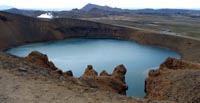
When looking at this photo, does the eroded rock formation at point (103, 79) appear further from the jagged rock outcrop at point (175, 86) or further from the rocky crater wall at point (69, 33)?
the rocky crater wall at point (69, 33)

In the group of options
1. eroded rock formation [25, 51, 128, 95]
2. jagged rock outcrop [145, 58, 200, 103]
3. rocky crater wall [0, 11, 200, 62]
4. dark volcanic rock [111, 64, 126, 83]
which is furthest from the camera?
rocky crater wall [0, 11, 200, 62]

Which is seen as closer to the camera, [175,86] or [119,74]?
[175,86]

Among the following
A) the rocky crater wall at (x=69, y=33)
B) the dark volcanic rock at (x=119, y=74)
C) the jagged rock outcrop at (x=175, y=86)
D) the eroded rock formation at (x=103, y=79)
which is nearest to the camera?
the jagged rock outcrop at (x=175, y=86)

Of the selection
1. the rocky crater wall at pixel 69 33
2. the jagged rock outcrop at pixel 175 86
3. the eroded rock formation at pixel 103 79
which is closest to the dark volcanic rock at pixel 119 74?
the eroded rock formation at pixel 103 79

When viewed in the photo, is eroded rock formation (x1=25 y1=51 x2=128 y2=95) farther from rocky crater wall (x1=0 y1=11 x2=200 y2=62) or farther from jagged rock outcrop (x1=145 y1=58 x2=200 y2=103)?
rocky crater wall (x1=0 y1=11 x2=200 y2=62)

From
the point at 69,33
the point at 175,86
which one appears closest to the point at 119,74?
the point at 175,86

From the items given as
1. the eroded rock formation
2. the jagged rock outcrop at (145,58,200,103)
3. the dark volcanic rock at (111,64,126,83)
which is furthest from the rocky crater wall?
the jagged rock outcrop at (145,58,200,103)

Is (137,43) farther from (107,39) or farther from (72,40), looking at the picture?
(72,40)

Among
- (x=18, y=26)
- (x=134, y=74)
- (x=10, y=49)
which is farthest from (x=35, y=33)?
(x=134, y=74)

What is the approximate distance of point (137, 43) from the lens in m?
90.0

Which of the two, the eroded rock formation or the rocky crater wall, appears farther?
the rocky crater wall

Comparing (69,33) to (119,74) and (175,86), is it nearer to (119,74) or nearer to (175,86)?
(119,74)

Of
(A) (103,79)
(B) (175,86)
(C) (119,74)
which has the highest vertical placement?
(B) (175,86)

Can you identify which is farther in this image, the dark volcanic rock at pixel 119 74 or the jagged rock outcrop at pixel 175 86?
the dark volcanic rock at pixel 119 74
